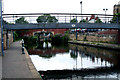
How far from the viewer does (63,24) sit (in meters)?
20.5

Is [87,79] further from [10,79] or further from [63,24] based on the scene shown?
[63,24]

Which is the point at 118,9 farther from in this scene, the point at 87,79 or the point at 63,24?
the point at 87,79

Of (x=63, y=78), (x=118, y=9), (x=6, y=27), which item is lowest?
(x=63, y=78)

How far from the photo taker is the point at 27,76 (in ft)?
24.7

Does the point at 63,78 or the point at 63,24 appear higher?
the point at 63,24

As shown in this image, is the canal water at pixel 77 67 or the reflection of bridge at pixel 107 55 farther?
the reflection of bridge at pixel 107 55

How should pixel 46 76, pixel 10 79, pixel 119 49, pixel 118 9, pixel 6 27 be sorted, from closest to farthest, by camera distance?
pixel 10 79
pixel 46 76
pixel 6 27
pixel 119 49
pixel 118 9

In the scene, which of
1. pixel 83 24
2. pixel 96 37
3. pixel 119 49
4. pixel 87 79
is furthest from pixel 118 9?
pixel 87 79

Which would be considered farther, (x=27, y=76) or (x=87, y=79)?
(x=87, y=79)

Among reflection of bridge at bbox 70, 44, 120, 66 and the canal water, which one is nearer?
the canal water

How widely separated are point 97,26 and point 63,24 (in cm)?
398

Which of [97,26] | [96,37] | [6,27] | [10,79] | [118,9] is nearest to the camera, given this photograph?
[10,79]

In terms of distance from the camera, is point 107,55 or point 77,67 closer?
point 77,67

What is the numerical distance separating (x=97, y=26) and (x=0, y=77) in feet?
51.7
